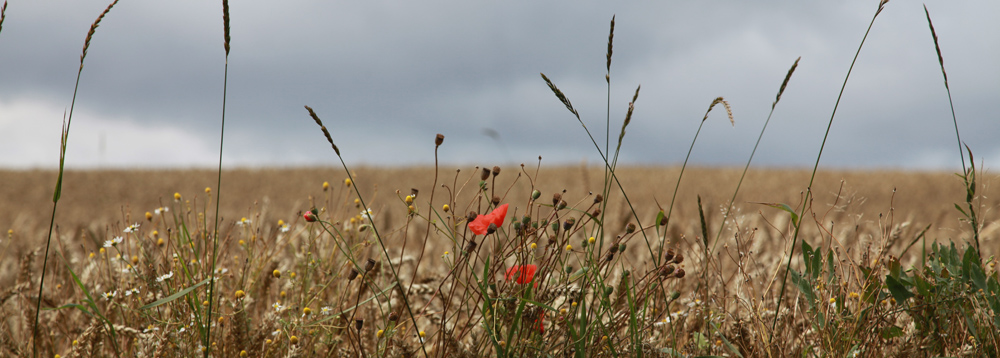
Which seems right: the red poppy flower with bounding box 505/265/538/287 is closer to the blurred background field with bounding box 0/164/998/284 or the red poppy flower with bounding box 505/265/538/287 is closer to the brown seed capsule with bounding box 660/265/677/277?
the brown seed capsule with bounding box 660/265/677/277

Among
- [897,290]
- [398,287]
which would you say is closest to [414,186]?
[398,287]

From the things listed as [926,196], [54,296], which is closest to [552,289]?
[54,296]

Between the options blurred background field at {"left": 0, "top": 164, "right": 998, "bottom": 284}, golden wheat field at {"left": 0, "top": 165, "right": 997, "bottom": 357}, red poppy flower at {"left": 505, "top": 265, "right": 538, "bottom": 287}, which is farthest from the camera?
blurred background field at {"left": 0, "top": 164, "right": 998, "bottom": 284}

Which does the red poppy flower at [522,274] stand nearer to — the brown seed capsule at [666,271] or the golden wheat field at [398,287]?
the golden wheat field at [398,287]

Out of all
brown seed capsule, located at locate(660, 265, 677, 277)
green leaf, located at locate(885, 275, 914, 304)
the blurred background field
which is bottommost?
the blurred background field

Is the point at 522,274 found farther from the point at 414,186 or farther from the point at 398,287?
the point at 414,186

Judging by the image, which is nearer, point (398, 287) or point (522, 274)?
point (522, 274)

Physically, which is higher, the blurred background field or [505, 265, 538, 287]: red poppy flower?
[505, 265, 538, 287]: red poppy flower

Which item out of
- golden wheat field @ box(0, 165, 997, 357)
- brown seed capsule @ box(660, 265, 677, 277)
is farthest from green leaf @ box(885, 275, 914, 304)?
brown seed capsule @ box(660, 265, 677, 277)

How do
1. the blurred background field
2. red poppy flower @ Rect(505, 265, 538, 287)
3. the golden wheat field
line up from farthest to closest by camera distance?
the blurred background field
the golden wheat field
red poppy flower @ Rect(505, 265, 538, 287)

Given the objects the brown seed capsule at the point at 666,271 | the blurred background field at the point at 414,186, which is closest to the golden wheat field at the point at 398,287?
the brown seed capsule at the point at 666,271

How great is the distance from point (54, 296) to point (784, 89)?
122 inches

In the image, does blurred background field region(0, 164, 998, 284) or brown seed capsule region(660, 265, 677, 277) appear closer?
brown seed capsule region(660, 265, 677, 277)

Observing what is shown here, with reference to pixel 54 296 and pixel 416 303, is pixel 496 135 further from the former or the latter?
pixel 54 296
